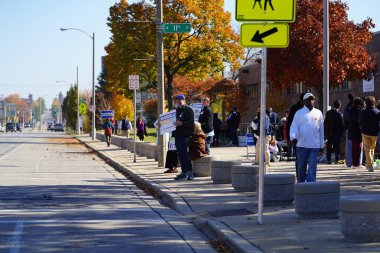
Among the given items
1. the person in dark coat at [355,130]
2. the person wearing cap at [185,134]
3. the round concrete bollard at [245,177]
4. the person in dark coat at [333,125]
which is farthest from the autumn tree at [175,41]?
A: the round concrete bollard at [245,177]

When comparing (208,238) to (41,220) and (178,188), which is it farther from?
(178,188)

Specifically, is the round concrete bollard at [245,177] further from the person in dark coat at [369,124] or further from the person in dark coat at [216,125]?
the person in dark coat at [216,125]

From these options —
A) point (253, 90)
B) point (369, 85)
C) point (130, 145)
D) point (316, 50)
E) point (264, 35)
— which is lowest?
point (130, 145)

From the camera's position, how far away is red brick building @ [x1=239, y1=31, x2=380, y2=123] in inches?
1784

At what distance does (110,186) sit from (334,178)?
5334 mm

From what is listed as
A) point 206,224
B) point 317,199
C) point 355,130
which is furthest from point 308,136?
point 355,130

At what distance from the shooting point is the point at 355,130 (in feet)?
66.0

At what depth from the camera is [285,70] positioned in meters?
39.4

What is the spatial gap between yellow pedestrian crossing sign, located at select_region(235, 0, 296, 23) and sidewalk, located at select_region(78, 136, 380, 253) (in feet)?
9.52

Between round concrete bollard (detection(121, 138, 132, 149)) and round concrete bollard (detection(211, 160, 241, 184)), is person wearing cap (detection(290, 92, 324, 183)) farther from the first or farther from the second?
round concrete bollard (detection(121, 138, 132, 149))

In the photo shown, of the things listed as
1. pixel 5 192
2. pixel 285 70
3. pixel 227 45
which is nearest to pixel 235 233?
pixel 5 192

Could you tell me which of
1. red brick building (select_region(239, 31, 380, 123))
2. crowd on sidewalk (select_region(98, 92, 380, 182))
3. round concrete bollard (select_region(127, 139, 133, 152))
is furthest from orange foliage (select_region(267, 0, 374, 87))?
crowd on sidewalk (select_region(98, 92, 380, 182))

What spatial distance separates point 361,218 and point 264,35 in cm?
316

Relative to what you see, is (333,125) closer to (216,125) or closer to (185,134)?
(185,134)
